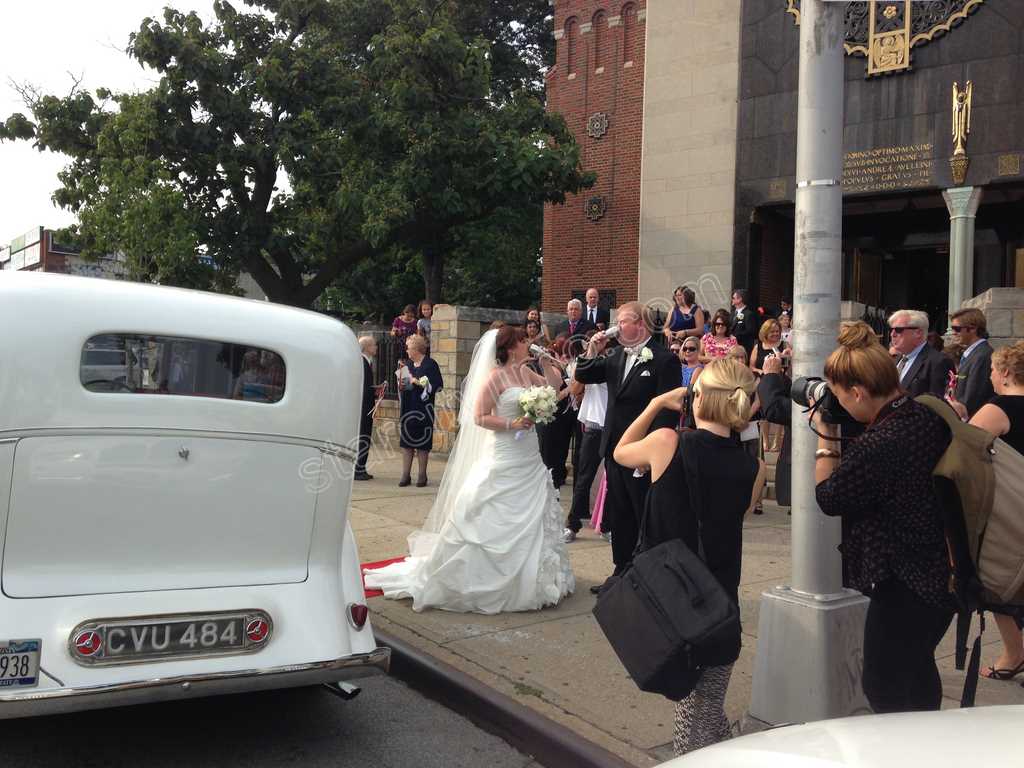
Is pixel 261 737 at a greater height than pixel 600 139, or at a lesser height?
lesser

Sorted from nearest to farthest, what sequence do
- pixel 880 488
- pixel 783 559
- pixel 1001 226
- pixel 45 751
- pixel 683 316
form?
pixel 880 488
pixel 45 751
pixel 783 559
pixel 683 316
pixel 1001 226

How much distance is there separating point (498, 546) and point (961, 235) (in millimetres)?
13789

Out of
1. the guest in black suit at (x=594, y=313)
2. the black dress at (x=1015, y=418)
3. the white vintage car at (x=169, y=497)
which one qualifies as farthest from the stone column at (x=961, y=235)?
the white vintage car at (x=169, y=497)

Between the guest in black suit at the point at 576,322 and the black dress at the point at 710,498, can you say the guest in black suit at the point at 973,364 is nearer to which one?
the black dress at the point at 710,498

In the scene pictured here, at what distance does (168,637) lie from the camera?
3816mm

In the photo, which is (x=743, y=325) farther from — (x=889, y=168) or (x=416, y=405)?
(x=889, y=168)

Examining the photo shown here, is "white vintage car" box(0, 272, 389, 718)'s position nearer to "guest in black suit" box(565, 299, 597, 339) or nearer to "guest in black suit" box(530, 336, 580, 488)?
"guest in black suit" box(530, 336, 580, 488)

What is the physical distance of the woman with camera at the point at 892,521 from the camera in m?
3.16

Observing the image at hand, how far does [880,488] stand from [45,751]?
3610 mm

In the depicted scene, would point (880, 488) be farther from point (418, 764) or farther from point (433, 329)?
point (433, 329)

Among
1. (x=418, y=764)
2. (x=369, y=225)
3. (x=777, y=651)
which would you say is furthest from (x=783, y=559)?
(x=369, y=225)

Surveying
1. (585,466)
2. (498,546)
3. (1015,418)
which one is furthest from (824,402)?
(585,466)

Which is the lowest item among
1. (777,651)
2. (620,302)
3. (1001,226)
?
(777,651)

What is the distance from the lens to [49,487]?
144 inches
